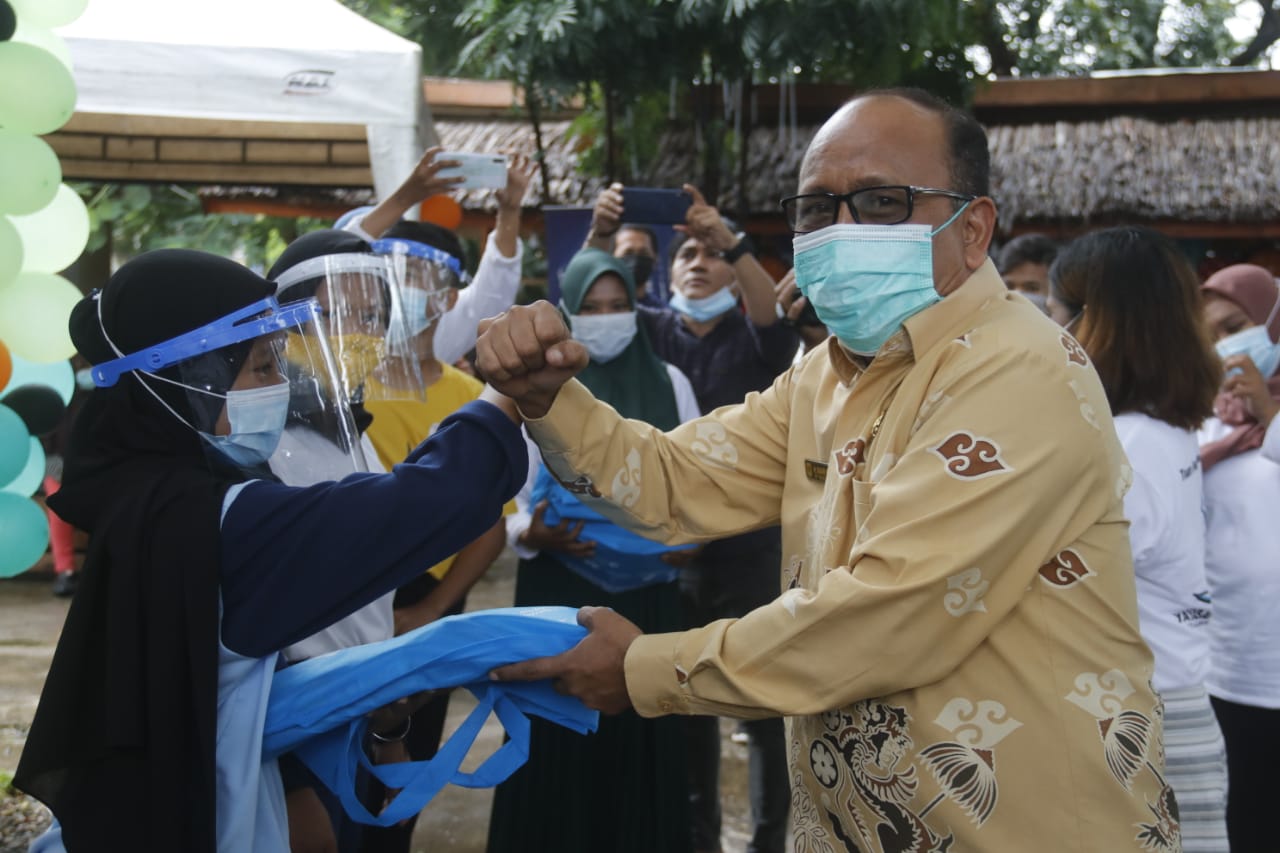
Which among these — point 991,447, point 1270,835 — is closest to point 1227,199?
point 1270,835

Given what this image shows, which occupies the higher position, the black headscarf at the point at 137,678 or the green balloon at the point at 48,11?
the green balloon at the point at 48,11

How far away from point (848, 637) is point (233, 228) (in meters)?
11.6

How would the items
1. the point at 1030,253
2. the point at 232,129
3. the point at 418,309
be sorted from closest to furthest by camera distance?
the point at 418,309 < the point at 1030,253 < the point at 232,129

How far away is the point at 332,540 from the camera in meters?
1.85

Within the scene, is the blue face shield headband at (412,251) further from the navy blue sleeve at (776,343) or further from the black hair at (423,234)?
the navy blue sleeve at (776,343)

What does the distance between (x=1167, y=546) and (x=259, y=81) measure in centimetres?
442

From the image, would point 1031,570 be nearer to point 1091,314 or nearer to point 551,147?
point 1091,314

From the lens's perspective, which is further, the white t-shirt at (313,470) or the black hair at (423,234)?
the black hair at (423,234)

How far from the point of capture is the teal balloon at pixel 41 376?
4301 millimetres

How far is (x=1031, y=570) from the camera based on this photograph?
1.62 metres

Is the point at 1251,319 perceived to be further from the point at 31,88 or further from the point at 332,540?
the point at 31,88

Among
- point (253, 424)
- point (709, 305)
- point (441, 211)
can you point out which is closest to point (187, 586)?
point (253, 424)

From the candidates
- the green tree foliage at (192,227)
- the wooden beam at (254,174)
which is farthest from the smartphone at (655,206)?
the green tree foliage at (192,227)

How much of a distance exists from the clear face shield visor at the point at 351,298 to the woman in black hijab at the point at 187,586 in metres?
0.59
